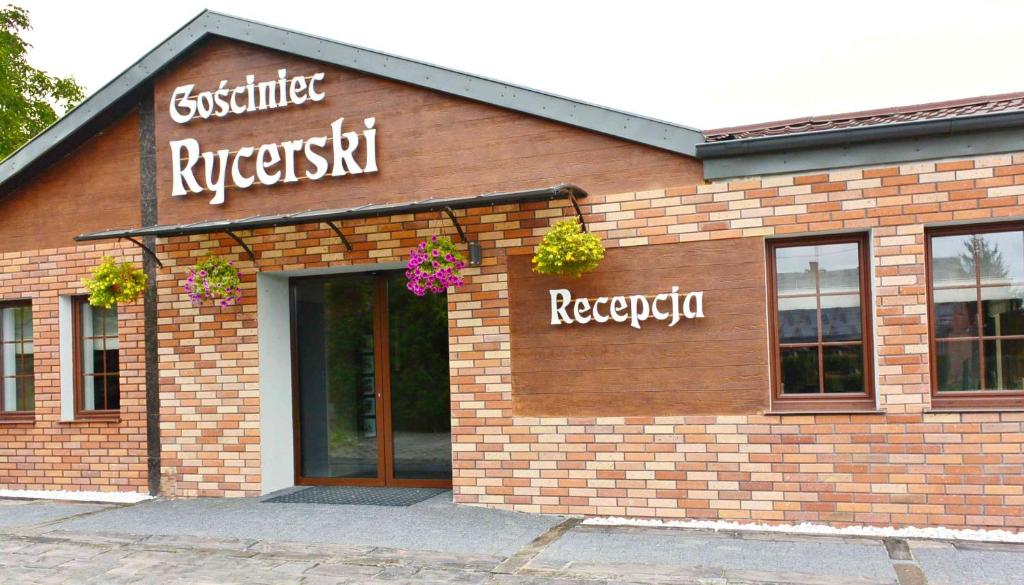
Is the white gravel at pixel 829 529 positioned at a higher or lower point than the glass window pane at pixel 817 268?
lower

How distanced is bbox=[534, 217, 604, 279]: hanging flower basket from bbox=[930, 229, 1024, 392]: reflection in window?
2.65 metres

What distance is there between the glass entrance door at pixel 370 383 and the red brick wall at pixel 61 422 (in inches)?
66.6

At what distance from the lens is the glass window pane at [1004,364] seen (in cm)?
687

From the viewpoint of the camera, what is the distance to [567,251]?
7316 millimetres

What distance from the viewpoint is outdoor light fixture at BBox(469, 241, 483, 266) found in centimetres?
814

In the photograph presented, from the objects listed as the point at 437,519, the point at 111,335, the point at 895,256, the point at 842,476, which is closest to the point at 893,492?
the point at 842,476

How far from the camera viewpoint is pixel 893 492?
6961 millimetres

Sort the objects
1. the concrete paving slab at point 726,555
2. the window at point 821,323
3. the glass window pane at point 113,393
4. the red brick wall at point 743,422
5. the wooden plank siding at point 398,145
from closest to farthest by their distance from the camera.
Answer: the concrete paving slab at point 726,555, the red brick wall at point 743,422, the window at point 821,323, the wooden plank siding at point 398,145, the glass window pane at point 113,393

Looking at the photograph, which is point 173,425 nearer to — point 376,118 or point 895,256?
point 376,118

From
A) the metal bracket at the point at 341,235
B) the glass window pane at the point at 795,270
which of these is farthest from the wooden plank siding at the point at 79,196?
the glass window pane at the point at 795,270

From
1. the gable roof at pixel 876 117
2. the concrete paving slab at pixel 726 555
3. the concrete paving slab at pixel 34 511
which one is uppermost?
the gable roof at pixel 876 117

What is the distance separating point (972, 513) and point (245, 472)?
21.5ft

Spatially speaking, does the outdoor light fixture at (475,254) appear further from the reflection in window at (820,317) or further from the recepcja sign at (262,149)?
the reflection in window at (820,317)

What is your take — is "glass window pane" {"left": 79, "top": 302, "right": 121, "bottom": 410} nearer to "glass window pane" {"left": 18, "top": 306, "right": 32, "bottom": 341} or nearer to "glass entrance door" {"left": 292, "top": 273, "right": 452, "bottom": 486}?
"glass window pane" {"left": 18, "top": 306, "right": 32, "bottom": 341}
